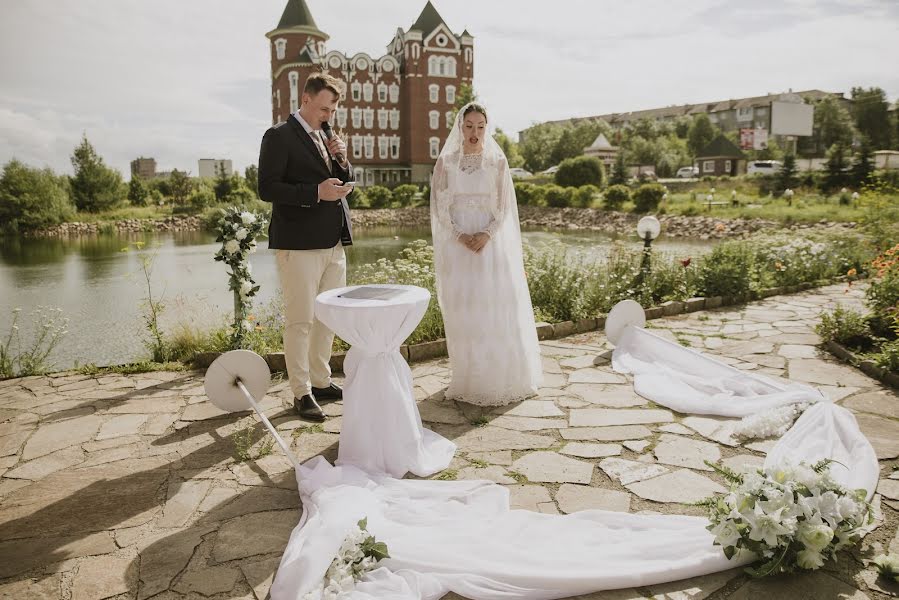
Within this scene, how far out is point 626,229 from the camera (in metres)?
29.2

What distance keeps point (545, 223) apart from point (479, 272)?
3215 cm

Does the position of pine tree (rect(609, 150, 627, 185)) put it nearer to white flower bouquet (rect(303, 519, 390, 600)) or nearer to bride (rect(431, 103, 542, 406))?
bride (rect(431, 103, 542, 406))

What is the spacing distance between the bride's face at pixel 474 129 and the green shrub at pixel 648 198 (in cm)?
2906

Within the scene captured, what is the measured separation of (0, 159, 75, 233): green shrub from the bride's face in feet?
121

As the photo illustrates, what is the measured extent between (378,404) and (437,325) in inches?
112

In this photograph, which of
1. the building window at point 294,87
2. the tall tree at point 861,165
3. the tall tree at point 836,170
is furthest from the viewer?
the building window at point 294,87

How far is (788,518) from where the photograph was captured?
225cm

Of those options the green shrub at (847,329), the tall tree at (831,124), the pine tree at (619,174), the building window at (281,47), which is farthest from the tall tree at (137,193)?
the tall tree at (831,124)

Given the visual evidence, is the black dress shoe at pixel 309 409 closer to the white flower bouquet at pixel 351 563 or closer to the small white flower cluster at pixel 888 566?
the white flower bouquet at pixel 351 563

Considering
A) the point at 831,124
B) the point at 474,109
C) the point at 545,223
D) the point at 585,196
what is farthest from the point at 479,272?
the point at 831,124

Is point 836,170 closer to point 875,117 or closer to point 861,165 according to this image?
point 861,165

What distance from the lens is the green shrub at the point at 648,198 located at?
3167cm

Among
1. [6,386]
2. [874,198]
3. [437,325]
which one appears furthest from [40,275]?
[874,198]

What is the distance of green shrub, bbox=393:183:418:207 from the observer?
42.6 m
